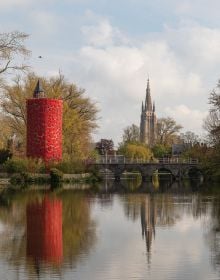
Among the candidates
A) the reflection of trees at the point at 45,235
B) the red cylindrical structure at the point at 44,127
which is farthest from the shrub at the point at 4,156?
the reflection of trees at the point at 45,235

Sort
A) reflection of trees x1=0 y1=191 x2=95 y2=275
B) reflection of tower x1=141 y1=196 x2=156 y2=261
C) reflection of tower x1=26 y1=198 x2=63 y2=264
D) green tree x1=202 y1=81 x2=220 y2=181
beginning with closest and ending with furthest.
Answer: reflection of trees x1=0 y1=191 x2=95 y2=275 → reflection of tower x1=26 y1=198 x2=63 y2=264 → reflection of tower x1=141 y1=196 x2=156 y2=261 → green tree x1=202 y1=81 x2=220 y2=181

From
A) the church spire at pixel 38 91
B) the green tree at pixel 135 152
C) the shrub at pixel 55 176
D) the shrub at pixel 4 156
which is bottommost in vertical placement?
the shrub at pixel 55 176

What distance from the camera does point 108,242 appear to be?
17547 mm

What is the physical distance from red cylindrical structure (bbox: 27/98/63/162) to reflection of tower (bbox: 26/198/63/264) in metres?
26.9

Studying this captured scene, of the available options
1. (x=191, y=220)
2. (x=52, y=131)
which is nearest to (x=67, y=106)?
(x=52, y=131)

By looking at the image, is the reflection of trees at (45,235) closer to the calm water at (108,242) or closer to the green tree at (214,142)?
the calm water at (108,242)

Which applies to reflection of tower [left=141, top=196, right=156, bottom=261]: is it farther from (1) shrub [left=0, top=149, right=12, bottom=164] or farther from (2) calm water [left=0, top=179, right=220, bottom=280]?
(1) shrub [left=0, top=149, right=12, bottom=164]

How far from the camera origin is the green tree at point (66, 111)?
60094 mm

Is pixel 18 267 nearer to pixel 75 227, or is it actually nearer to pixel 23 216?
pixel 75 227

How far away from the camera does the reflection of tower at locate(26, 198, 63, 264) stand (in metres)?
15.4

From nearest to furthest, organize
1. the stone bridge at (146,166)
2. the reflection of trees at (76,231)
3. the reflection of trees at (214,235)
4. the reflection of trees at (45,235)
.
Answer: the reflection of trees at (45,235) → the reflection of trees at (214,235) → the reflection of trees at (76,231) → the stone bridge at (146,166)

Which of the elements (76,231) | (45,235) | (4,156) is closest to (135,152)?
(4,156)

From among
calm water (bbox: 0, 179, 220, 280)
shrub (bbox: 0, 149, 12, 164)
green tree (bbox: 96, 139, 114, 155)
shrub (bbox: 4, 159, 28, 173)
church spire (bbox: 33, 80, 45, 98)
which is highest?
church spire (bbox: 33, 80, 45, 98)

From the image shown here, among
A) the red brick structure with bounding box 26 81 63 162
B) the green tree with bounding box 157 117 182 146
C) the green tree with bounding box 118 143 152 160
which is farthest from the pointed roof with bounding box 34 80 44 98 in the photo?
the green tree with bounding box 157 117 182 146
